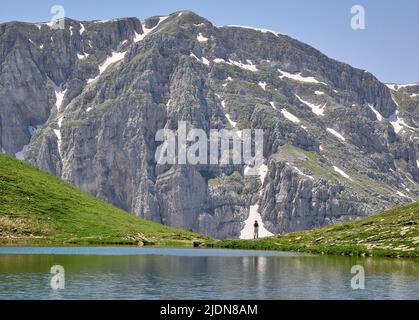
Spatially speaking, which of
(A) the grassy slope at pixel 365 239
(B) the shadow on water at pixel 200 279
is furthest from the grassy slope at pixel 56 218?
(B) the shadow on water at pixel 200 279

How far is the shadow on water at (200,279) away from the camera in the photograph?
5803 centimetres

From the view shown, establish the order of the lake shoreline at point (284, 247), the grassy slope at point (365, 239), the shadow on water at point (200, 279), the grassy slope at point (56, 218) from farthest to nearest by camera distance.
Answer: the grassy slope at point (56, 218) → the grassy slope at point (365, 239) → the lake shoreline at point (284, 247) → the shadow on water at point (200, 279)

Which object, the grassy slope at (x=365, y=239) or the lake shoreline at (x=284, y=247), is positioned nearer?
the lake shoreline at (x=284, y=247)

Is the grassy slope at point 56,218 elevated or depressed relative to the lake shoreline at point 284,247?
elevated

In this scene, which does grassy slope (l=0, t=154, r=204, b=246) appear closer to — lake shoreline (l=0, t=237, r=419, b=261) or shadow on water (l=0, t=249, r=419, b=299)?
lake shoreline (l=0, t=237, r=419, b=261)

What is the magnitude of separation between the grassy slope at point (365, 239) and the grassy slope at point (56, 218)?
20852 mm

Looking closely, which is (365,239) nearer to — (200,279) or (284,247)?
(284,247)

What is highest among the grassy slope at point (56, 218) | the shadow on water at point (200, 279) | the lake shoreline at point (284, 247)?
the grassy slope at point (56, 218)

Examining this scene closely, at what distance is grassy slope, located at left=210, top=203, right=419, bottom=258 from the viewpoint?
376 ft

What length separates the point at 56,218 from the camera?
160 m

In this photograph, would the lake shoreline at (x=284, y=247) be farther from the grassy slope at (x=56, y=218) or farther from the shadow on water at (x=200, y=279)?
the shadow on water at (x=200, y=279)
